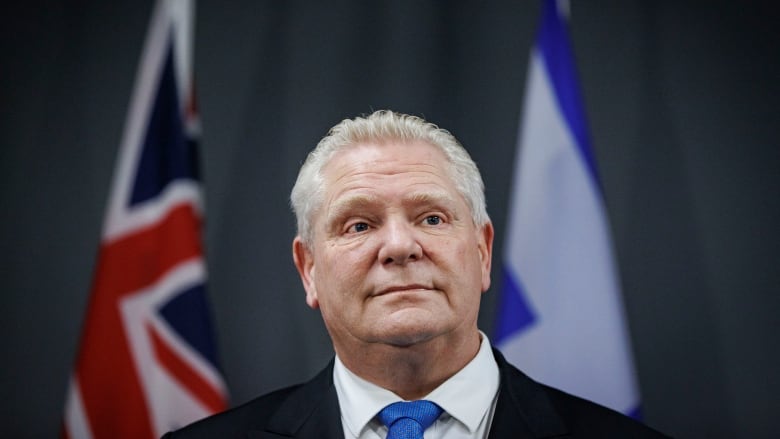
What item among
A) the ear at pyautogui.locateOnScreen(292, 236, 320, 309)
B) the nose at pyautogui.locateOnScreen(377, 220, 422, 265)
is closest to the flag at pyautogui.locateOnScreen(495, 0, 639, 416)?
the ear at pyautogui.locateOnScreen(292, 236, 320, 309)

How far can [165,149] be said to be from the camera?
273cm

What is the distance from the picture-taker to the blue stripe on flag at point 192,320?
2609mm

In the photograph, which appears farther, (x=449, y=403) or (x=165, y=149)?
(x=165, y=149)

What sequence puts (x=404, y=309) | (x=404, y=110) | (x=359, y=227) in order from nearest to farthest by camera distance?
1. (x=404, y=309)
2. (x=359, y=227)
3. (x=404, y=110)

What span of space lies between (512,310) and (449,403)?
85cm

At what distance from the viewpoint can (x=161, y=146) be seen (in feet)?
8.94

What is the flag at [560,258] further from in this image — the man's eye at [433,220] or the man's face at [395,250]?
the man's eye at [433,220]

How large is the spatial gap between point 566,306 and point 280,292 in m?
1.07

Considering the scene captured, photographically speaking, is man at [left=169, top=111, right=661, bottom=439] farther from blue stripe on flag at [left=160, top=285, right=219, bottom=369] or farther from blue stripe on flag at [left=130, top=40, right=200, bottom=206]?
blue stripe on flag at [left=130, top=40, right=200, bottom=206]

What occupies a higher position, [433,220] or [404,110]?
[404,110]

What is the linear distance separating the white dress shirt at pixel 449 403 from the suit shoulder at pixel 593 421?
16cm

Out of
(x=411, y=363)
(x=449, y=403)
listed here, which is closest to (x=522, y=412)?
(x=449, y=403)

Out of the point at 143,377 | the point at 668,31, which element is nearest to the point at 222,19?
the point at 143,377

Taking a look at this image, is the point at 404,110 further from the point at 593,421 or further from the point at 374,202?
the point at 593,421
